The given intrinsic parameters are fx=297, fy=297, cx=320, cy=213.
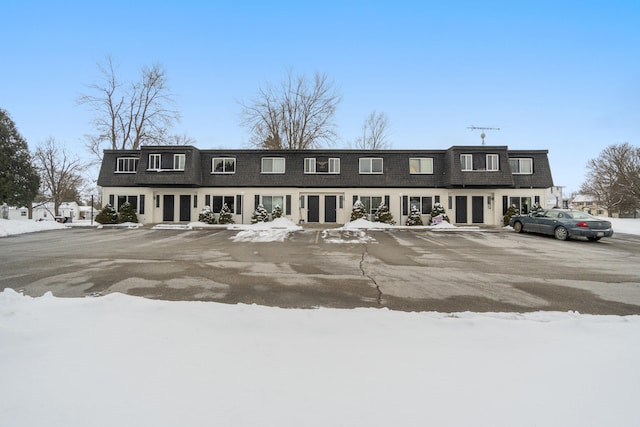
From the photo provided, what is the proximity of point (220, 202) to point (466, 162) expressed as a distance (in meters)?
18.8

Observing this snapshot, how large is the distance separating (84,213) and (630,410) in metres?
93.6

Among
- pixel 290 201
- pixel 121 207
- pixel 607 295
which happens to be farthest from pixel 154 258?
pixel 121 207

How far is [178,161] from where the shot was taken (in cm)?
2241

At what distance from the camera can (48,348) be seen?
2.79 meters

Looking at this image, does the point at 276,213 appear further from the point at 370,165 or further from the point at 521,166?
the point at 521,166

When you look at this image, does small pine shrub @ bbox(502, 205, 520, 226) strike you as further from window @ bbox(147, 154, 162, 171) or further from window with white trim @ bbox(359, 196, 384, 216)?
window @ bbox(147, 154, 162, 171)

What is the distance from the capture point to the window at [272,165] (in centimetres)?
2322

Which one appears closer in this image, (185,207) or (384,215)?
(384,215)

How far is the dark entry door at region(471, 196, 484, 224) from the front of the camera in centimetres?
2253

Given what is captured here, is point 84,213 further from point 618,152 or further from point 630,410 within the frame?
point 618,152

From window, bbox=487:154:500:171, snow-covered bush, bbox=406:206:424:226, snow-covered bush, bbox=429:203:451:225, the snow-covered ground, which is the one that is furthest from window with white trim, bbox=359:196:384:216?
the snow-covered ground

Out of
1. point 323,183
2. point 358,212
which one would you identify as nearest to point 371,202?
point 358,212

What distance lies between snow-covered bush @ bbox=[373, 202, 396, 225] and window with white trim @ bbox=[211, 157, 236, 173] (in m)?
11.6

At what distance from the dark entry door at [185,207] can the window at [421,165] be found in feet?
57.4
